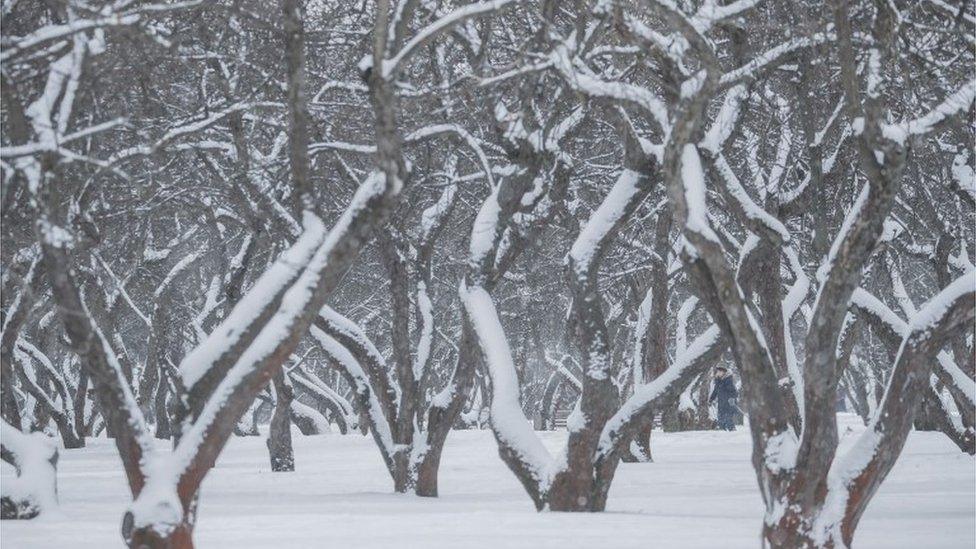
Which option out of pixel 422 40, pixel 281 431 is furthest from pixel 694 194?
pixel 281 431

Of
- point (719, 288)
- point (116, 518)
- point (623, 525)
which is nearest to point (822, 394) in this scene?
point (719, 288)

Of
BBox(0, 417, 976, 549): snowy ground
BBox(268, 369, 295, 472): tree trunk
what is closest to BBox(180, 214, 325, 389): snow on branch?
BBox(0, 417, 976, 549): snowy ground

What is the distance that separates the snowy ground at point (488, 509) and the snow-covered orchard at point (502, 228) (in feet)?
0.25

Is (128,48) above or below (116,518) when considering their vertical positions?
above

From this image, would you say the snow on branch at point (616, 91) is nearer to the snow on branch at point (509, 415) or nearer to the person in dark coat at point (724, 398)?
the snow on branch at point (509, 415)

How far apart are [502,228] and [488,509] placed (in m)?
2.45

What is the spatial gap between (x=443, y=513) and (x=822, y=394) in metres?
4.23

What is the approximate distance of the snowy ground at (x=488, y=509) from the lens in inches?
391

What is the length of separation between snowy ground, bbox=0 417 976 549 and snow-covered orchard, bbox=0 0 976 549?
0.07 m

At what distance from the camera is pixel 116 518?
12.4 metres

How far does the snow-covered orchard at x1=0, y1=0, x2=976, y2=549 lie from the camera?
877 cm

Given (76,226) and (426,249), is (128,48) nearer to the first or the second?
(76,226)

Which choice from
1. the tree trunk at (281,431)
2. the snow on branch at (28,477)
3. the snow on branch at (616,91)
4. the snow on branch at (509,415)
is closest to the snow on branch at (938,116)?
the snow on branch at (616,91)

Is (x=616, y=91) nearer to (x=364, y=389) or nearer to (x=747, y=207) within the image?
(x=747, y=207)
